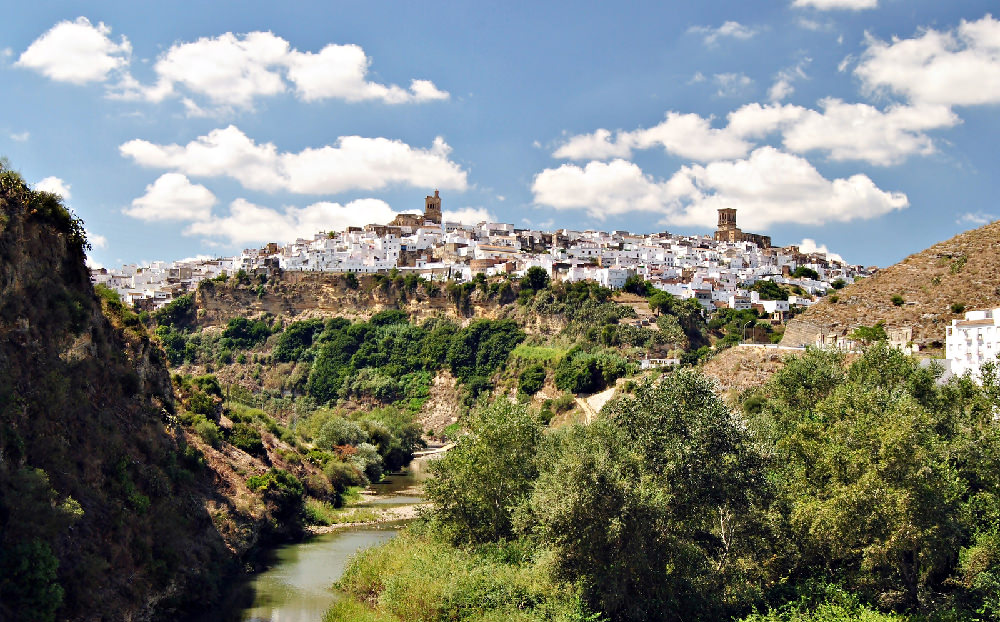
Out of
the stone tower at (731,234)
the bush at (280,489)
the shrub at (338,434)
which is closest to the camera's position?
the bush at (280,489)

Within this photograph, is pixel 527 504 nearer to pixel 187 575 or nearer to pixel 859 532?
pixel 859 532

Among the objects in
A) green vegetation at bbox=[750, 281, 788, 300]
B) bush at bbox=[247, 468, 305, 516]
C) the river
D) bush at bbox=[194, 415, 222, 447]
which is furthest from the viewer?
green vegetation at bbox=[750, 281, 788, 300]

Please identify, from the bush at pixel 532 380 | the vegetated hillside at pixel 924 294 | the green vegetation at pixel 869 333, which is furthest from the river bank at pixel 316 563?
the vegetated hillside at pixel 924 294

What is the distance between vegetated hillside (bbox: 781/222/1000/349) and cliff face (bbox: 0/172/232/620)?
36.6m

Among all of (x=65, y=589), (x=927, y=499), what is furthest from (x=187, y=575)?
(x=927, y=499)

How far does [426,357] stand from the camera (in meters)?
79.4

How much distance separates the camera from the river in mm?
22547

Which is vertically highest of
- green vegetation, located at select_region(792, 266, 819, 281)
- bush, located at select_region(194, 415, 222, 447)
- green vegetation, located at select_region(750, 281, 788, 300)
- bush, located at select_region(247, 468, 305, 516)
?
green vegetation, located at select_region(792, 266, 819, 281)

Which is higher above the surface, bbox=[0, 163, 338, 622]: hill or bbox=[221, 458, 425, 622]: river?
bbox=[0, 163, 338, 622]: hill

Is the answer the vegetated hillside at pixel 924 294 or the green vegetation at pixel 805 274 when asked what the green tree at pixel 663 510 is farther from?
the green vegetation at pixel 805 274

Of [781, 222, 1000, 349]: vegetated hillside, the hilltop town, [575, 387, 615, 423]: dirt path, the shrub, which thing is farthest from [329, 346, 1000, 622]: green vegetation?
the hilltop town

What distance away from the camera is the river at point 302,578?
22.5 m

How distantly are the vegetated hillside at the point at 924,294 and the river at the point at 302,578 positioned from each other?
2897 centimetres

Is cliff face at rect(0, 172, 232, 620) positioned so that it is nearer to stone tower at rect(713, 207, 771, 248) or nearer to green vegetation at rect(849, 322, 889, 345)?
green vegetation at rect(849, 322, 889, 345)
